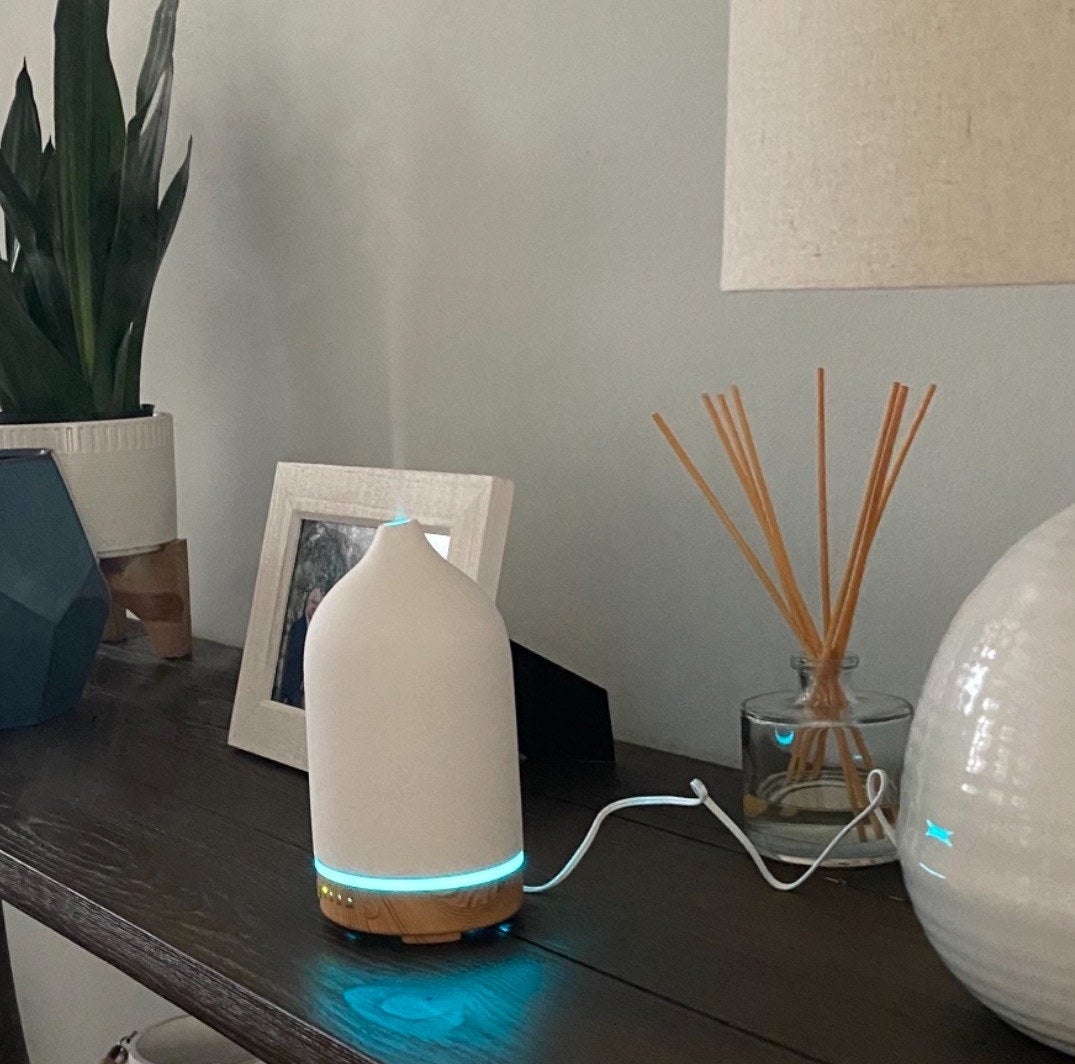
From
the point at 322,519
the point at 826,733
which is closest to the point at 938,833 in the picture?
the point at 826,733

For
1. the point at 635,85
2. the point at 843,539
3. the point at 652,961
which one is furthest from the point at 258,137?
the point at 652,961

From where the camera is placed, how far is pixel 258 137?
4.50 feet

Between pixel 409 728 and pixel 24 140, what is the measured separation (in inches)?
32.5

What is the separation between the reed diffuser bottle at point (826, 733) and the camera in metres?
0.80

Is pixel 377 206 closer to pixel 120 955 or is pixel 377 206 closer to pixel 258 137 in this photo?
pixel 258 137

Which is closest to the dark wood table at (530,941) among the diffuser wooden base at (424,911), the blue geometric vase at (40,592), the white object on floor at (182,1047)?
the diffuser wooden base at (424,911)

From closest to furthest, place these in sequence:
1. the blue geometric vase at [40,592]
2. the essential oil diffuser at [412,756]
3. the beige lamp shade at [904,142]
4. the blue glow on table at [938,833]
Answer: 1. the beige lamp shade at [904,142]
2. the blue glow on table at [938,833]
3. the essential oil diffuser at [412,756]
4. the blue geometric vase at [40,592]

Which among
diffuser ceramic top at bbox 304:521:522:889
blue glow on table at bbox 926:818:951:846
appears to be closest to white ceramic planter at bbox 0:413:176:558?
diffuser ceramic top at bbox 304:521:522:889

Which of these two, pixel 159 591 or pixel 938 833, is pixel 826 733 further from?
pixel 159 591

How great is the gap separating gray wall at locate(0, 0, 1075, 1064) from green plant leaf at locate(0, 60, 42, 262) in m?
0.19

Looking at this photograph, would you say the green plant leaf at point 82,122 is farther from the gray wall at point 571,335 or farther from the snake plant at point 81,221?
the gray wall at point 571,335

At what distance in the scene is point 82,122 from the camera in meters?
1.23

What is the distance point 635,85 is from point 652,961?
609mm

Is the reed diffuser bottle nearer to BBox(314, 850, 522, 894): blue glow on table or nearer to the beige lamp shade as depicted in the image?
BBox(314, 850, 522, 894): blue glow on table
